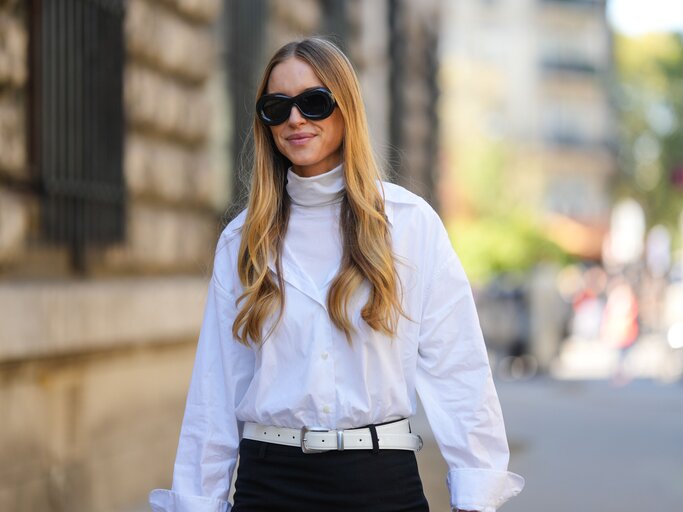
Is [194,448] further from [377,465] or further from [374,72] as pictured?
[374,72]

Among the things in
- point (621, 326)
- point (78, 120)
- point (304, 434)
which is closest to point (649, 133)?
point (621, 326)

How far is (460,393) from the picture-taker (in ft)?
10.0

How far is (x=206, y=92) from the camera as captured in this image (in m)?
8.36

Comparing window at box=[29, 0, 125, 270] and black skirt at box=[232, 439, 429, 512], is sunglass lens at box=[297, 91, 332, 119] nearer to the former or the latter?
black skirt at box=[232, 439, 429, 512]

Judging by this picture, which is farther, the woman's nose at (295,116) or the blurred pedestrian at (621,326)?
the blurred pedestrian at (621,326)

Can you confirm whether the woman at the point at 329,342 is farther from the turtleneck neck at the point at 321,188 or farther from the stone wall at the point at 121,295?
the stone wall at the point at 121,295

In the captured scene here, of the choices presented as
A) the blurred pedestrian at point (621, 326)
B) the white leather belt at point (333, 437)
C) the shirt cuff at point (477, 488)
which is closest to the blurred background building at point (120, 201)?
the white leather belt at point (333, 437)

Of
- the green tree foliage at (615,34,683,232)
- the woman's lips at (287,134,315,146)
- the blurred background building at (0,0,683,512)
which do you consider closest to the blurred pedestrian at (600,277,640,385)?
the blurred background building at (0,0,683,512)

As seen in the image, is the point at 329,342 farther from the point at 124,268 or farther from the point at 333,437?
the point at 124,268

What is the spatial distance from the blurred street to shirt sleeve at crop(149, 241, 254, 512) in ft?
14.1

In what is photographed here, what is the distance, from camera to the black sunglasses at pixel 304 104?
304 cm

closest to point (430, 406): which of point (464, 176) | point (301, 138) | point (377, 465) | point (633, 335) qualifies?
point (377, 465)

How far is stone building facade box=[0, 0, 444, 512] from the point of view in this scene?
19.1ft

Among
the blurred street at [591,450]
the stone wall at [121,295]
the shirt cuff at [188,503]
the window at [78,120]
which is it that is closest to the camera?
the shirt cuff at [188,503]
